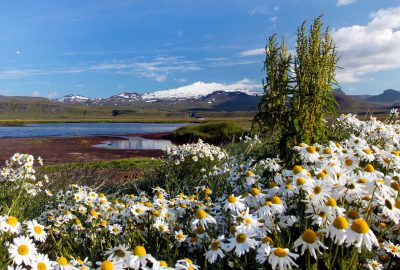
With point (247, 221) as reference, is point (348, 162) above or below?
above

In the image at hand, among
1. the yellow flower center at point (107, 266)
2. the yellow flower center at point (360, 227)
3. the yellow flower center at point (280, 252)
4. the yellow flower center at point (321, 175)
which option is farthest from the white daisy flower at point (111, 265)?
the yellow flower center at point (321, 175)

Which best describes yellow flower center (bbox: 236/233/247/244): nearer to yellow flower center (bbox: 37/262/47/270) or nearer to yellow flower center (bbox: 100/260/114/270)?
yellow flower center (bbox: 100/260/114/270)

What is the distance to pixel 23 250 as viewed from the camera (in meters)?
2.32

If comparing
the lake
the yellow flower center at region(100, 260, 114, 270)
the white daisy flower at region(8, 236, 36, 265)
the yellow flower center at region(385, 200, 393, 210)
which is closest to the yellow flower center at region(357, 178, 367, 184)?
the yellow flower center at region(385, 200, 393, 210)

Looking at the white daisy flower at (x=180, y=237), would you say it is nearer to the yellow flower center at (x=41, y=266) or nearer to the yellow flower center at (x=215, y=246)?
the yellow flower center at (x=215, y=246)

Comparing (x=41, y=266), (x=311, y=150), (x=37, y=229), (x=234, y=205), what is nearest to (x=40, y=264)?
(x=41, y=266)

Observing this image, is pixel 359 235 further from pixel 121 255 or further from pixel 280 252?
pixel 121 255

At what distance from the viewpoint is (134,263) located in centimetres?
218

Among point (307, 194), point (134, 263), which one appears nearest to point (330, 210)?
point (307, 194)

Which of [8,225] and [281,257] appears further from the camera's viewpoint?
[8,225]

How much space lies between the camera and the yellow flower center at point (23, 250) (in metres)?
2.31

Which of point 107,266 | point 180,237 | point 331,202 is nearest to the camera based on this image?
point 107,266

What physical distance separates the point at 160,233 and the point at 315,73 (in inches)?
156

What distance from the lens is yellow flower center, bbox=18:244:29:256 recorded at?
7.57 feet
